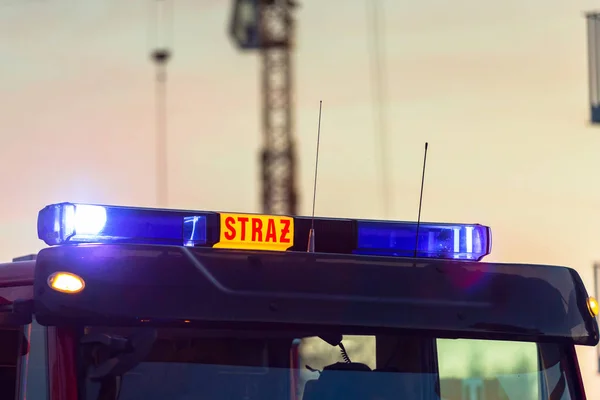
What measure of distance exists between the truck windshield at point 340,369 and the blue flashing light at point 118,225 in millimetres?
499

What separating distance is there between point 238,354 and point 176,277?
0.35m

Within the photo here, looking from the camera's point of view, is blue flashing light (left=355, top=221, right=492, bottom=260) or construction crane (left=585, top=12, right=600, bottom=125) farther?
construction crane (left=585, top=12, right=600, bottom=125)

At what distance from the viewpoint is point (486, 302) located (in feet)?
15.0

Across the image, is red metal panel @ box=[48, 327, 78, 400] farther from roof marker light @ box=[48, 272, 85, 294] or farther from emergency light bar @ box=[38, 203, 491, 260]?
emergency light bar @ box=[38, 203, 491, 260]

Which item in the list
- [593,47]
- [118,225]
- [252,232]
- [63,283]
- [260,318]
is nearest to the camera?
[63,283]

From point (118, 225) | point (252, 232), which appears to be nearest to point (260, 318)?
point (252, 232)

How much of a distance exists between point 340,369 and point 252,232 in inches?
26.4

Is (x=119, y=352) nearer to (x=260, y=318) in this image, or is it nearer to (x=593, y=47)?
(x=260, y=318)

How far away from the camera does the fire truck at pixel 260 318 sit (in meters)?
4.25

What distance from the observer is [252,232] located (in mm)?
4770

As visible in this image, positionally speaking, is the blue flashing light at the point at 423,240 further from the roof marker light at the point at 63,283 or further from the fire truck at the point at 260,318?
the roof marker light at the point at 63,283

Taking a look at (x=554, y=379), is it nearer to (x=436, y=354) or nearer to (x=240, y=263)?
(x=436, y=354)

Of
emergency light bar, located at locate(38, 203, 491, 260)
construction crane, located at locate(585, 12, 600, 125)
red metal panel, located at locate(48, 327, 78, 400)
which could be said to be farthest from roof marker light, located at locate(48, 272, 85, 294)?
construction crane, located at locate(585, 12, 600, 125)

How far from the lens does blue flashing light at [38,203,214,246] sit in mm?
4500
